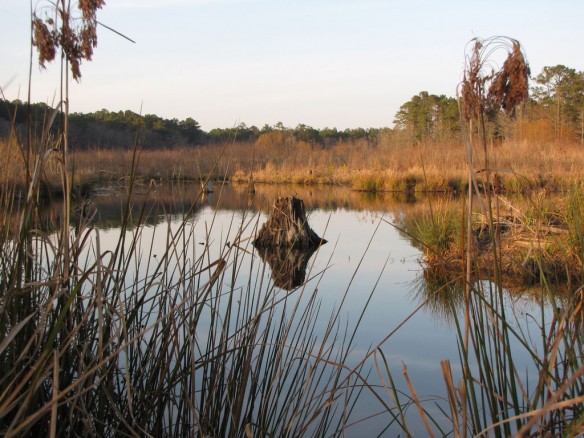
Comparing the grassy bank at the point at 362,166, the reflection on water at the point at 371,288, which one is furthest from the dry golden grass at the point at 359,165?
the reflection on water at the point at 371,288

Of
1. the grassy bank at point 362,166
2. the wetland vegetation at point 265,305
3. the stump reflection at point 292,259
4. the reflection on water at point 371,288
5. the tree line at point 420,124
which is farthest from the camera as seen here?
the tree line at point 420,124

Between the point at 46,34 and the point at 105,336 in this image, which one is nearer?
the point at 46,34

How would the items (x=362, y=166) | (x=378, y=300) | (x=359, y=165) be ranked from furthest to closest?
(x=359, y=165)
(x=362, y=166)
(x=378, y=300)

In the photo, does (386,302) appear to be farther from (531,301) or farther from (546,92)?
(546,92)

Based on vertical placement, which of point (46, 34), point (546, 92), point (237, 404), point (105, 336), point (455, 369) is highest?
point (546, 92)

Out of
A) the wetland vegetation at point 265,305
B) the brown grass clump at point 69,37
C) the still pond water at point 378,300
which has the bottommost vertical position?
the still pond water at point 378,300

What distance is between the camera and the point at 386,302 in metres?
4.40

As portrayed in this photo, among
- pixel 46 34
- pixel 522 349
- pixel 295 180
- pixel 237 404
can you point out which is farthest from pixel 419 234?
pixel 295 180

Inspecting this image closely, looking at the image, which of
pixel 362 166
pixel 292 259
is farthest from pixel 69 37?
pixel 362 166

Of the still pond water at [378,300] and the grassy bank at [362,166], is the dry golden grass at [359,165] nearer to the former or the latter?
the grassy bank at [362,166]

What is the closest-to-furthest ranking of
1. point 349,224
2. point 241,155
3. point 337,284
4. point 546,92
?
point 337,284
point 349,224
point 241,155
point 546,92

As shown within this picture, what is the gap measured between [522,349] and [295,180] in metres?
16.2

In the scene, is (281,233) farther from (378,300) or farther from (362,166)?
(362,166)

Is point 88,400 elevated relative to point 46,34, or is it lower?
lower
